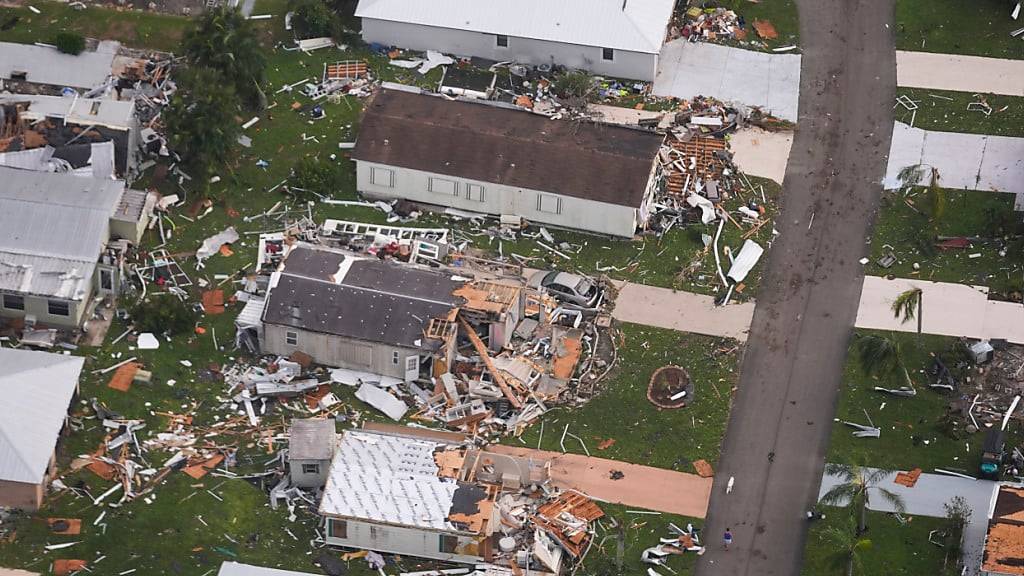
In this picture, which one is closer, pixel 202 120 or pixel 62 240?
pixel 62 240

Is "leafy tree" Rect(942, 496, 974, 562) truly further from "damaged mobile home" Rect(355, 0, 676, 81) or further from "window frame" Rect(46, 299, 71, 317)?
"window frame" Rect(46, 299, 71, 317)

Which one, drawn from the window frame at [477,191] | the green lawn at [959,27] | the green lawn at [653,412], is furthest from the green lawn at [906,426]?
the green lawn at [959,27]

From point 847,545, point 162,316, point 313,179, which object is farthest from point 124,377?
point 847,545

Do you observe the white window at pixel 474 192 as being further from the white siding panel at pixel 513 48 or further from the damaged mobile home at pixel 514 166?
the white siding panel at pixel 513 48

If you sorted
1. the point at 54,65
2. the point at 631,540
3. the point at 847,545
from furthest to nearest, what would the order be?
the point at 54,65 < the point at 631,540 < the point at 847,545

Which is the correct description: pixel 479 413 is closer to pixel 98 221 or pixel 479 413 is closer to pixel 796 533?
pixel 796 533

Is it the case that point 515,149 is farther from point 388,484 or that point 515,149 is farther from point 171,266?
point 388,484
